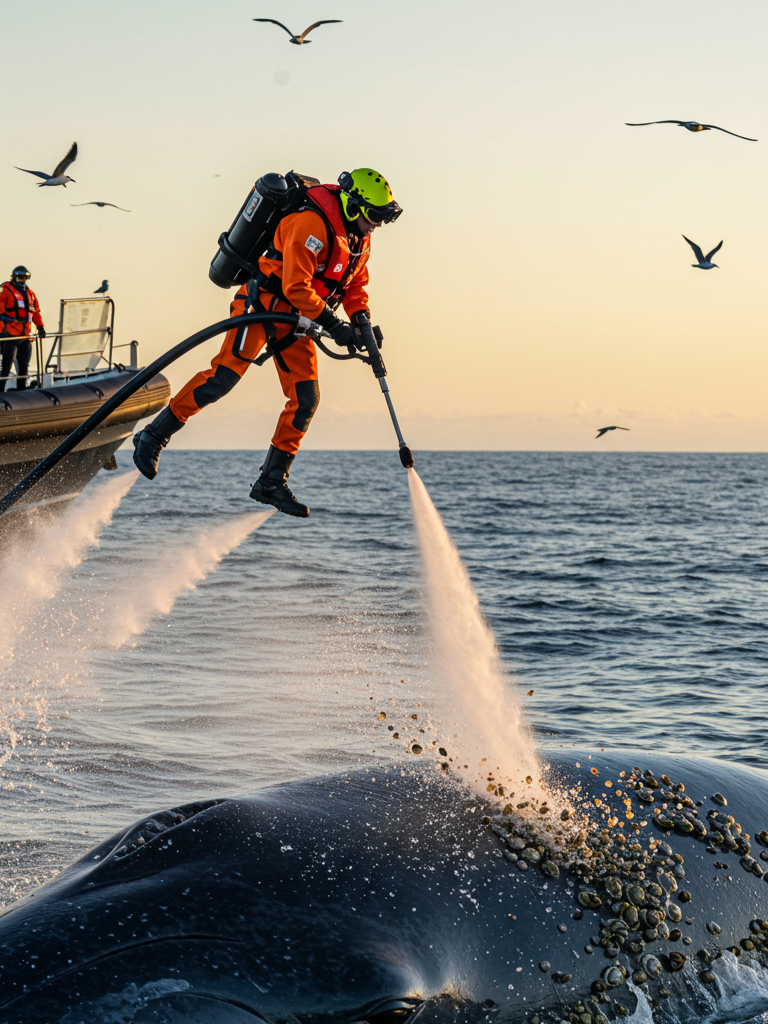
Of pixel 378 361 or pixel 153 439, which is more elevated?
pixel 378 361

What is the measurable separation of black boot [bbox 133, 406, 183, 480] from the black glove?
1344 mm

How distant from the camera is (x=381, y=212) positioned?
719 cm

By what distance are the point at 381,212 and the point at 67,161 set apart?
6.29m

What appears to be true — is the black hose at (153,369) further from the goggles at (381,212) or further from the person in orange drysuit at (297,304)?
the goggles at (381,212)

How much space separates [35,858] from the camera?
24.3 ft

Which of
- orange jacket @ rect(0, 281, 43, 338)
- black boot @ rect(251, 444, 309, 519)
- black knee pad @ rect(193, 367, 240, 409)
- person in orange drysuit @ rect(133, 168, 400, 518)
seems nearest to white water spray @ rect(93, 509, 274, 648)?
black boot @ rect(251, 444, 309, 519)

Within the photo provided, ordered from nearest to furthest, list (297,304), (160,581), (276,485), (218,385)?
(297,304)
(218,385)
(276,485)
(160,581)

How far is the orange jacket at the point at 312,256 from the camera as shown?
278 inches

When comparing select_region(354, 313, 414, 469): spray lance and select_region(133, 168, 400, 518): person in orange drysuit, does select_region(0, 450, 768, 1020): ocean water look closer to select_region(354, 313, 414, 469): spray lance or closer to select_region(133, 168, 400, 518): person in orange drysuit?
select_region(133, 168, 400, 518): person in orange drysuit

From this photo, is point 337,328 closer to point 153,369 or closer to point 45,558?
point 153,369

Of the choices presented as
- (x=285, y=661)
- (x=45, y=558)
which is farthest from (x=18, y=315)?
(x=285, y=661)

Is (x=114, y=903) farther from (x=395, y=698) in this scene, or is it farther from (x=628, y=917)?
(x=395, y=698)

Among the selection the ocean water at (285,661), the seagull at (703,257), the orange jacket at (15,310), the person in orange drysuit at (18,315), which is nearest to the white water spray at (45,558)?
the ocean water at (285,661)

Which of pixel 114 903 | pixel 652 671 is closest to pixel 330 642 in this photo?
pixel 652 671
